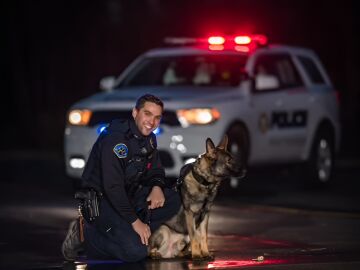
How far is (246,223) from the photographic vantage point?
12453 millimetres

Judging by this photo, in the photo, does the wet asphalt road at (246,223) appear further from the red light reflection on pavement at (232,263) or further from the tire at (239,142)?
the tire at (239,142)

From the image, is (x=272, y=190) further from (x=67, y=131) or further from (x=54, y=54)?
(x=54, y=54)

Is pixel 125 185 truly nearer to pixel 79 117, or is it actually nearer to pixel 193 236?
pixel 193 236

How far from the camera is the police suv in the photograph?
14258mm

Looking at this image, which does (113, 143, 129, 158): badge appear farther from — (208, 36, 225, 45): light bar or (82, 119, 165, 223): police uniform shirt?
(208, 36, 225, 45): light bar

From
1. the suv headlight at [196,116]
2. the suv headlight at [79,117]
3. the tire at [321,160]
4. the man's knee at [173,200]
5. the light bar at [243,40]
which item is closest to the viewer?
the man's knee at [173,200]

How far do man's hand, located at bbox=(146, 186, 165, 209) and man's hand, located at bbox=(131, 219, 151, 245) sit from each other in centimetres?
35

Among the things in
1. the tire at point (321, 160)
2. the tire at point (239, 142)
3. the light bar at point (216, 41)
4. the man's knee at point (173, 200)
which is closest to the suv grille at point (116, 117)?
the tire at point (239, 142)

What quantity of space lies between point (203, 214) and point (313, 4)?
2336cm

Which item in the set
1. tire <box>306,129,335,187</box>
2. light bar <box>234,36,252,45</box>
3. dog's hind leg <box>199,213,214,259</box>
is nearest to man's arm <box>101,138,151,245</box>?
dog's hind leg <box>199,213,214,259</box>

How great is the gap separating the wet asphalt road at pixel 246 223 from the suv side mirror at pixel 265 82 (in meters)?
→ 1.20

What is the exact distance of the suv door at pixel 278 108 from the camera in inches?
599

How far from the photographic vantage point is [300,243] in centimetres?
1094

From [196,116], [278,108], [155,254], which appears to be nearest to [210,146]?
[155,254]
